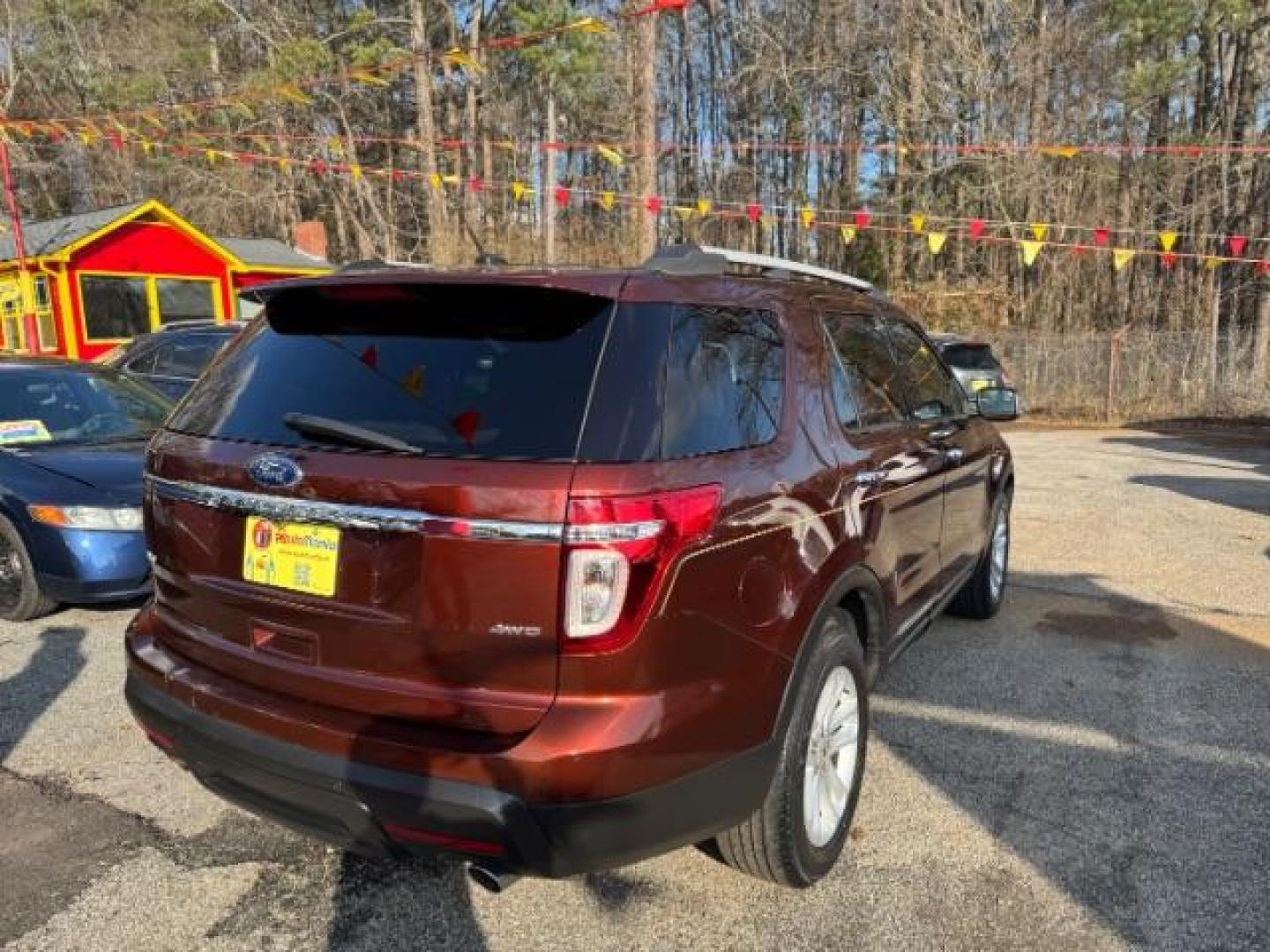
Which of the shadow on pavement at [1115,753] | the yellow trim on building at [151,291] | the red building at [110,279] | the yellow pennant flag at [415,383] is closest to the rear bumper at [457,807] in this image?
the yellow pennant flag at [415,383]

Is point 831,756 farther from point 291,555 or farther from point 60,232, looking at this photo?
point 60,232

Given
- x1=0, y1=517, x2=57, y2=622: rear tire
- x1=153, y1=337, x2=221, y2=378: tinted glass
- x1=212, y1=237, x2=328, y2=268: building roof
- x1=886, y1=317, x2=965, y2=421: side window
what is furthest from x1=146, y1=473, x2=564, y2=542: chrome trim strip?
x1=212, y1=237, x2=328, y2=268: building roof

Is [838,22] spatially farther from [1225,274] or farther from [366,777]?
[366,777]

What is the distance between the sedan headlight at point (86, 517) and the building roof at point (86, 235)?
16813 mm

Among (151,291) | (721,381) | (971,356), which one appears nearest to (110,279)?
(151,291)

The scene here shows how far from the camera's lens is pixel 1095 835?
9.97 ft

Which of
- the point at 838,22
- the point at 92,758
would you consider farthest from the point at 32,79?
the point at 92,758

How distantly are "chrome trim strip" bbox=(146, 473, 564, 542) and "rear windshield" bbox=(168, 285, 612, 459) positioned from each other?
0.16 meters

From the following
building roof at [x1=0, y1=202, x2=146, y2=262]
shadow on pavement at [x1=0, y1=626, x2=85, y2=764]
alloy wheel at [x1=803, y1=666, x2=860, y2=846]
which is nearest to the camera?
alloy wheel at [x1=803, y1=666, x2=860, y2=846]

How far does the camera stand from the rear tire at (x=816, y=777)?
256 centimetres

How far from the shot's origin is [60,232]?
790 inches

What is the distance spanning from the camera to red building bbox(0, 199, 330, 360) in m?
19.2

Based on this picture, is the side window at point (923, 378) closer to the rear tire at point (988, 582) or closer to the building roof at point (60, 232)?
the rear tire at point (988, 582)

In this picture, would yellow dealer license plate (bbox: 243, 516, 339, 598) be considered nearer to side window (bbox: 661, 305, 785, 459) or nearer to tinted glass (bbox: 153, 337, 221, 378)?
side window (bbox: 661, 305, 785, 459)
